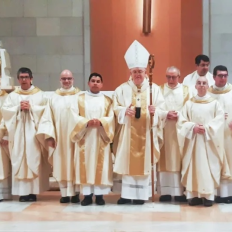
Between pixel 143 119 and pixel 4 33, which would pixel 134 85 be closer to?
pixel 143 119

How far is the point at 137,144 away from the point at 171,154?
0.47 meters

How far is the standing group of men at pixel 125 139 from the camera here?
6.04 meters

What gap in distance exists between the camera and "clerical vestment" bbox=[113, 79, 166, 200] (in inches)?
239

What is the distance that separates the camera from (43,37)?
9148 millimetres

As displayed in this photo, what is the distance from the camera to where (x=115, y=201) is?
6.41 metres

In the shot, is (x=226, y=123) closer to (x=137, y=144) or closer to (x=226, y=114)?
(x=226, y=114)

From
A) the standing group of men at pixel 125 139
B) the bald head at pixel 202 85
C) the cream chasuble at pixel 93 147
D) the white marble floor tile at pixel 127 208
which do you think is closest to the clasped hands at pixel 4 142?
the standing group of men at pixel 125 139

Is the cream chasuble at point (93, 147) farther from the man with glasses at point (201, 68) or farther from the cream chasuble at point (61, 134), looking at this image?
the man with glasses at point (201, 68)

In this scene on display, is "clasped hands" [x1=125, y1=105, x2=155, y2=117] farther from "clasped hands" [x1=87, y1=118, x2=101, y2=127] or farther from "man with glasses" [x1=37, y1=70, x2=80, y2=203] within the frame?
"man with glasses" [x1=37, y1=70, x2=80, y2=203]

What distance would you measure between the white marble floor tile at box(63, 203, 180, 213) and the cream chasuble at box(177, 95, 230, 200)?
35 centimetres

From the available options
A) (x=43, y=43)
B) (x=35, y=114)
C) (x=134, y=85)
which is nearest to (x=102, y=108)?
(x=134, y=85)

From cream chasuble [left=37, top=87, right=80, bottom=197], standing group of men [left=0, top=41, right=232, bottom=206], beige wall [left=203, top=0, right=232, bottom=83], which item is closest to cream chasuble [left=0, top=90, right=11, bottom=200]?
standing group of men [left=0, top=41, right=232, bottom=206]

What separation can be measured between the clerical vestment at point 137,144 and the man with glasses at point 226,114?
31.1 inches

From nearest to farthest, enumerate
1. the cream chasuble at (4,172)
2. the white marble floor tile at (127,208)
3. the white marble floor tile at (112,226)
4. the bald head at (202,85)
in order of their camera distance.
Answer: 1. the white marble floor tile at (112,226)
2. the white marble floor tile at (127,208)
3. the bald head at (202,85)
4. the cream chasuble at (4,172)
